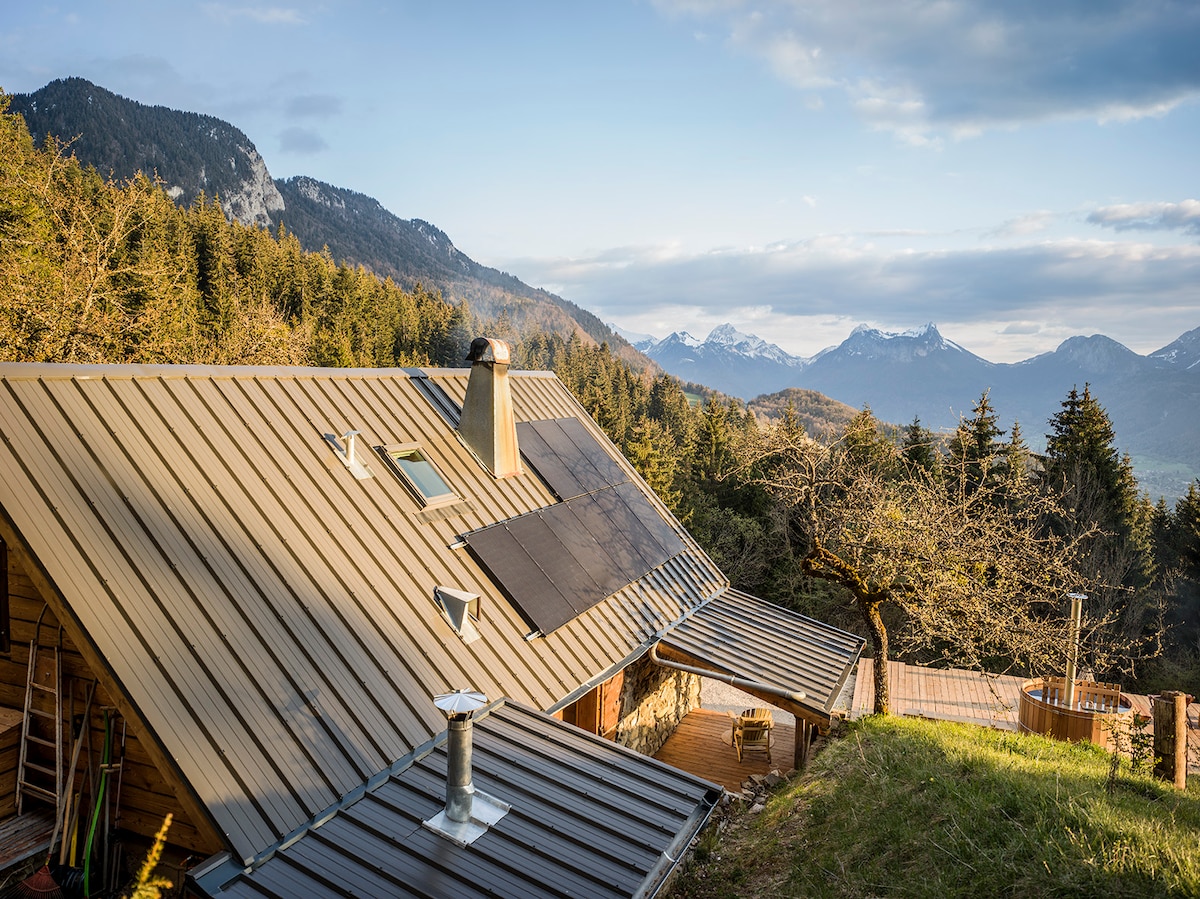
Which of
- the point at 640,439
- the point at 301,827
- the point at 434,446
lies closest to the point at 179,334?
the point at 640,439

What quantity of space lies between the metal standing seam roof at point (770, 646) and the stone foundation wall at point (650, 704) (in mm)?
1209

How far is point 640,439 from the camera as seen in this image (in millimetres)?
33969

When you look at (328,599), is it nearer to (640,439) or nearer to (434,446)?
(434,446)

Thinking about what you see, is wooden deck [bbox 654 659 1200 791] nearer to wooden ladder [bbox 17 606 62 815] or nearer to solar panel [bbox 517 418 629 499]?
solar panel [bbox 517 418 629 499]

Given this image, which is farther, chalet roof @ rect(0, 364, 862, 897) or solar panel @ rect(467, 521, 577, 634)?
solar panel @ rect(467, 521, 577, 634)

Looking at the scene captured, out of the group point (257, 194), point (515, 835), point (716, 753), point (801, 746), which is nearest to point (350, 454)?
point (515, 835)

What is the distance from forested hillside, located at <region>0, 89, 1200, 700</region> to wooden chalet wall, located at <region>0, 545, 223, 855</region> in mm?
7645

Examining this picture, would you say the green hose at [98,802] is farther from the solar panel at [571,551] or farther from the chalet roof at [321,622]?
the solar panel at [571,551]

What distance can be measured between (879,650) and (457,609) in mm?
7882

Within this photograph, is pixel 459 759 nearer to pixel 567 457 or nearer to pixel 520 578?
pixel 520 578

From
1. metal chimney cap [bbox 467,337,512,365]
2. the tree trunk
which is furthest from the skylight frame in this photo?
the tree trunk

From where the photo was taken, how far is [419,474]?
8.73m

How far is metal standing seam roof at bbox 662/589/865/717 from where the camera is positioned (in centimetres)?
909

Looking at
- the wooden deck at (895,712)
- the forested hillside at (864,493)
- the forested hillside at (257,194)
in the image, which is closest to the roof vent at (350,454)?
the forested hillside at (864,493)
